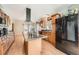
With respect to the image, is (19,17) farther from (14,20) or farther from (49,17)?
(49,17)

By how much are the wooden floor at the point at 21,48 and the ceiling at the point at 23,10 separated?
0.39 m

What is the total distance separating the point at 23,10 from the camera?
231 centimetres

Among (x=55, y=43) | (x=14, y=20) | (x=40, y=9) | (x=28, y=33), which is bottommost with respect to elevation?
(x=55, y=43)

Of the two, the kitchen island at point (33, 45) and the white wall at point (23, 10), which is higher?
the white wall at point (23, 10)

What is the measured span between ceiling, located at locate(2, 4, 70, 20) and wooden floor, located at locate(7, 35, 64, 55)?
15.4 inches

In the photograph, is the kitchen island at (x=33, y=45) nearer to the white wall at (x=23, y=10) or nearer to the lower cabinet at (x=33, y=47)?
the lower cabinet at (x=33, y=47)

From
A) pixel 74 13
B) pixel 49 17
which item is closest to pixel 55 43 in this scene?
pixel 49 17

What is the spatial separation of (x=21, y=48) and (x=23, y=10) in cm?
71

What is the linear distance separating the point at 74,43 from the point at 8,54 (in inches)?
49.0

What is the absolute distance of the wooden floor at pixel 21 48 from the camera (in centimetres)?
233

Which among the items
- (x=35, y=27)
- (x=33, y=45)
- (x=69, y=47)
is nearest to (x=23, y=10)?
(x=35, y=27)

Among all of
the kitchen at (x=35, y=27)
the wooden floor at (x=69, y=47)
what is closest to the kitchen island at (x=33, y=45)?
the kitchen at (x=35, y=27)

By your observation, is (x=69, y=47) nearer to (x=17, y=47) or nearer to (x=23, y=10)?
(x=17, y=47)
